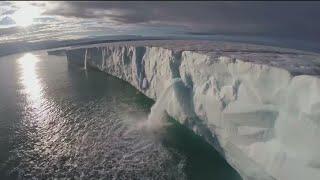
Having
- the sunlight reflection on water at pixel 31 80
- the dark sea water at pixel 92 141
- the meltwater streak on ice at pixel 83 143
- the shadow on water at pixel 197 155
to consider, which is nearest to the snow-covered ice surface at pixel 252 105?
the shadow on water at pixel 197 155

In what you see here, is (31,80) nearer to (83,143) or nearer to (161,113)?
(161,113)

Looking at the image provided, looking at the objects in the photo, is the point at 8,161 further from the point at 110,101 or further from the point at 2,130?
the point at 110,101

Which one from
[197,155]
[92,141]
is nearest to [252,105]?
[197,155]

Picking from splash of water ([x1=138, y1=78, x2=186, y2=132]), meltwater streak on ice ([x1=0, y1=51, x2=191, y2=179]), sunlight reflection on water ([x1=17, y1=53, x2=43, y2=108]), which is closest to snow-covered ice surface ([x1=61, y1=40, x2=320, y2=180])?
splash of water ([x1=138, y1=78, x2=186, y2=132])

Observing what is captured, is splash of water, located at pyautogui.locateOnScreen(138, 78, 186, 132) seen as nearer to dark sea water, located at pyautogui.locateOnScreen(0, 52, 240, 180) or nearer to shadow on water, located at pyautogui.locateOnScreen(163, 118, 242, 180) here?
dark sea water, located at pyautogui.locateOnScreen(0, 52, 240, 180)

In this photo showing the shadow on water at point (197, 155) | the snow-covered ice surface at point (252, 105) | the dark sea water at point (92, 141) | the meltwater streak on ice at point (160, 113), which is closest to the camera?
the snow-covered ice surface at point (252, 105)

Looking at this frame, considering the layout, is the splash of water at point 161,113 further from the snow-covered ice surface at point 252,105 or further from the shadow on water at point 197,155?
the shadow on water at point 197,155
